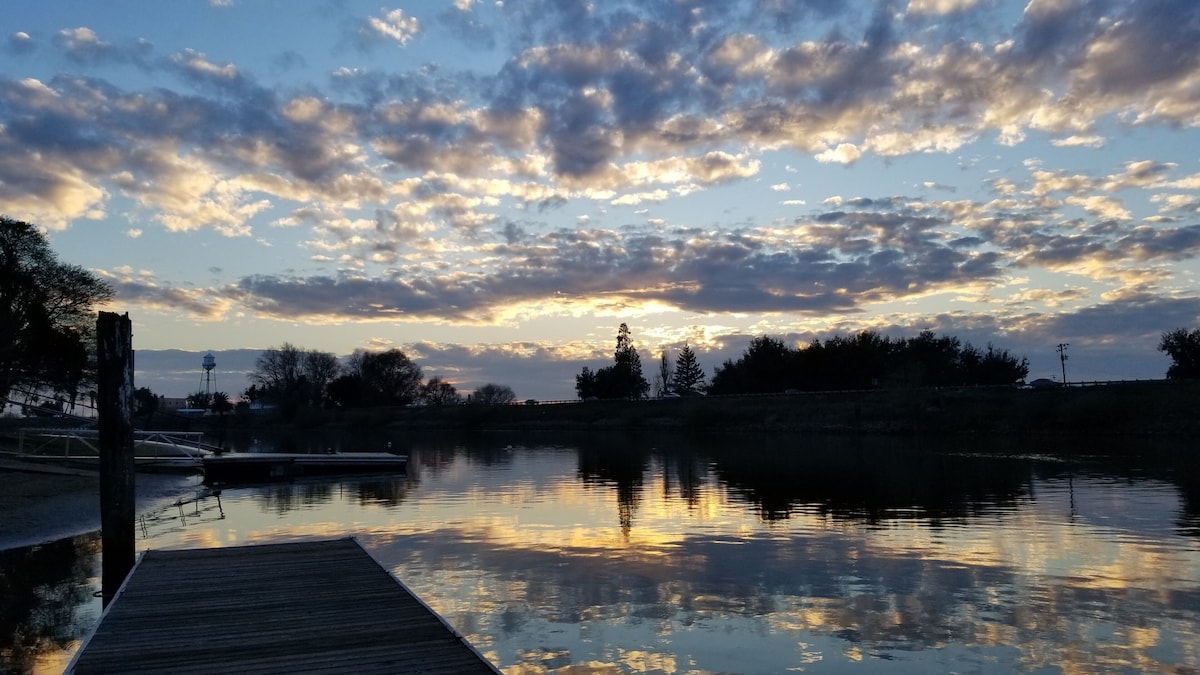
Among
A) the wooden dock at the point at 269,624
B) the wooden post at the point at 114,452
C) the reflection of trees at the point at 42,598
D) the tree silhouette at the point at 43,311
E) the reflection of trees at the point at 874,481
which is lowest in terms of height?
the reflection of trees at the point at 874,481

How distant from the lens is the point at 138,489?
40.8m

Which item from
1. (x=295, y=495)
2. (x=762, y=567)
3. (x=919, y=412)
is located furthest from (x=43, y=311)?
(x=919, y=412)

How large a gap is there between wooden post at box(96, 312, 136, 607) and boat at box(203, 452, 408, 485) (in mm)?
31657

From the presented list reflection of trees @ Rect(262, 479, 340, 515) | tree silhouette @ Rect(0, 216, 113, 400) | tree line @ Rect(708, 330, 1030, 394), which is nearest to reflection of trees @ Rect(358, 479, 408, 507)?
reflection of trees @ Rect(262, 479, 340, 515)

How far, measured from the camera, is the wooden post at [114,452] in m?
16.2

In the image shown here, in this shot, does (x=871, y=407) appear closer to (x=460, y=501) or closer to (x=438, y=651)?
(x=460, y=501)

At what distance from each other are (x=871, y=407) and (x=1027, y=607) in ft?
261

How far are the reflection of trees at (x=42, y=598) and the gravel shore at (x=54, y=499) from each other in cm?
208

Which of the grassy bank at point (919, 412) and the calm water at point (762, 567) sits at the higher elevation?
the grassy bank at point (919, 412)

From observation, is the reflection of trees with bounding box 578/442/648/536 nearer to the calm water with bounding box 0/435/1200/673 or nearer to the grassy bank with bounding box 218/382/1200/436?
the calm water with bounding box 0/435/1200/673

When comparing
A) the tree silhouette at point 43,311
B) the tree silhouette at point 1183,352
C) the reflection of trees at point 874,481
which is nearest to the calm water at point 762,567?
the reflection of trees at point 874,481

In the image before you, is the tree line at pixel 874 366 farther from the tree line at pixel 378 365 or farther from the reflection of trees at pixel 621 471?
the reflection of trees at pixel 621 471

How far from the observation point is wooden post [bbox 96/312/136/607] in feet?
53.2

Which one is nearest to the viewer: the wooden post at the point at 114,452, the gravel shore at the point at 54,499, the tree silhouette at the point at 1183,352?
the wooden post at the point at 114,452
